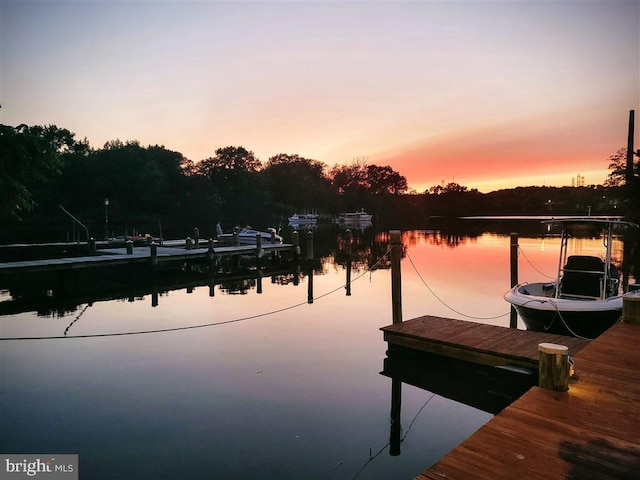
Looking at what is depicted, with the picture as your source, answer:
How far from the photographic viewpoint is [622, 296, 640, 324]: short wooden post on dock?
9539 mm

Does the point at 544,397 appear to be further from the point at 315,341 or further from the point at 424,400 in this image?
the point at 315,341

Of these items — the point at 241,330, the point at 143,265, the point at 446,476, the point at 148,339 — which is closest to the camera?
the point at 446,476

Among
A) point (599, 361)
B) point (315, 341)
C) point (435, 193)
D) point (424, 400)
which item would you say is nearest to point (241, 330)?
point (315, 341)

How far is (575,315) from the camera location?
10.5m

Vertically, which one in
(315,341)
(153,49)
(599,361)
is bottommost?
(315,341)

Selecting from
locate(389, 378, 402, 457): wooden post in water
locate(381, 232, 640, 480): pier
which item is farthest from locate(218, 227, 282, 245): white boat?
locate(381, 232, 640, 480): pier

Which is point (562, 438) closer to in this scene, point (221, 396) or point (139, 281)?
point (221, 396)

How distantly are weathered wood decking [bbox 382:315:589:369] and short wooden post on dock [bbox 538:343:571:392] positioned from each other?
2615 mm

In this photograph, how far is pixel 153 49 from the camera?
1111 inches

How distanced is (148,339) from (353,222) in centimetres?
9836

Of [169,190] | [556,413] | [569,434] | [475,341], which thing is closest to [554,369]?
[556,413]

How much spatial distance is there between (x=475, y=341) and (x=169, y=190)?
84.8 meters

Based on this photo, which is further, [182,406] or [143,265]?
[143,265]

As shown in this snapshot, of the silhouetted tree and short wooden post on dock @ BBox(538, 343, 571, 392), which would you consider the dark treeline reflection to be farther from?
short wooden post on dock @ BBox(538, 343, 571, 392)
